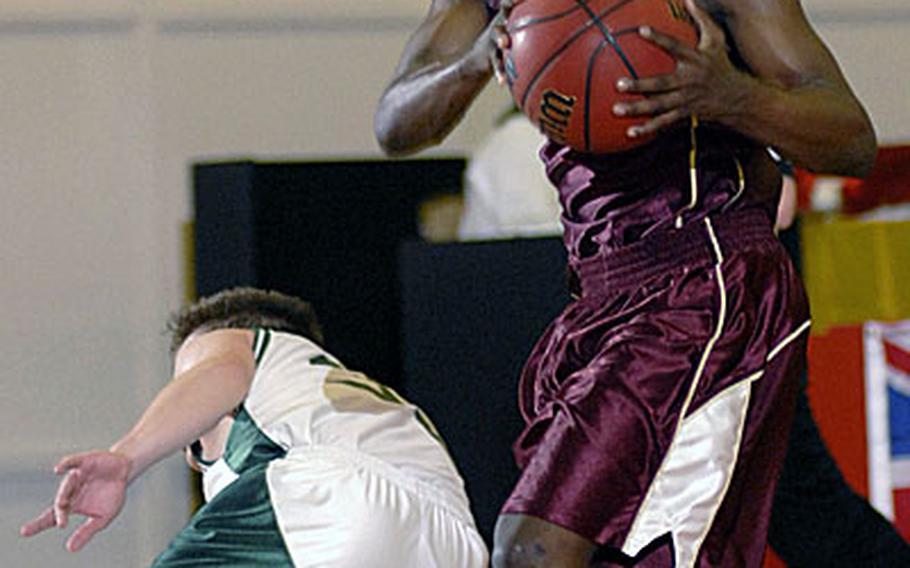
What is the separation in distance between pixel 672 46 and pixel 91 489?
1.08 metres

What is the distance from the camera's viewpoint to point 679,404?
2641mm

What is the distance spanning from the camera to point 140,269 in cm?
582

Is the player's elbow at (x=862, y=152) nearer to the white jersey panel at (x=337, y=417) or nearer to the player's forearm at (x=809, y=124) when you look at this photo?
the player's forearm at (x=809, y=124)

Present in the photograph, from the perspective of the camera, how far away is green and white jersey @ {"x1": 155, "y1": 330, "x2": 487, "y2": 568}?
115 inches

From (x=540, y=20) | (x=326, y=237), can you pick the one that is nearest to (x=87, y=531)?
(x=540, y=20)

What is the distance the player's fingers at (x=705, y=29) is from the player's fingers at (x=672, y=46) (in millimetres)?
37

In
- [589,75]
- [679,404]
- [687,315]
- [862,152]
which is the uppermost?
[589,75]

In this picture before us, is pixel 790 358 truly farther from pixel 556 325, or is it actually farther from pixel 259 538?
pixel 259 538

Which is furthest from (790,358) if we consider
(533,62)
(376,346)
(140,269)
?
(140,269)

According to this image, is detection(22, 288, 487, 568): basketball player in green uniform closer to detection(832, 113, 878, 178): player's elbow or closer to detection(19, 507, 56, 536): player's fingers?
detection(19, 507, 56, 536): player's fingers

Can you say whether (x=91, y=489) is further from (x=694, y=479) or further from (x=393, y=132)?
(x=694, y=479)

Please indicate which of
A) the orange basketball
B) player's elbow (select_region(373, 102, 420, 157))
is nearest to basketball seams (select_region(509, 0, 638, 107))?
the orange basketball

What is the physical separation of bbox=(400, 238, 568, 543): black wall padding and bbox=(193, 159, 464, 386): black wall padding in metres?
0.48

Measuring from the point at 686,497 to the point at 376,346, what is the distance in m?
2.42
